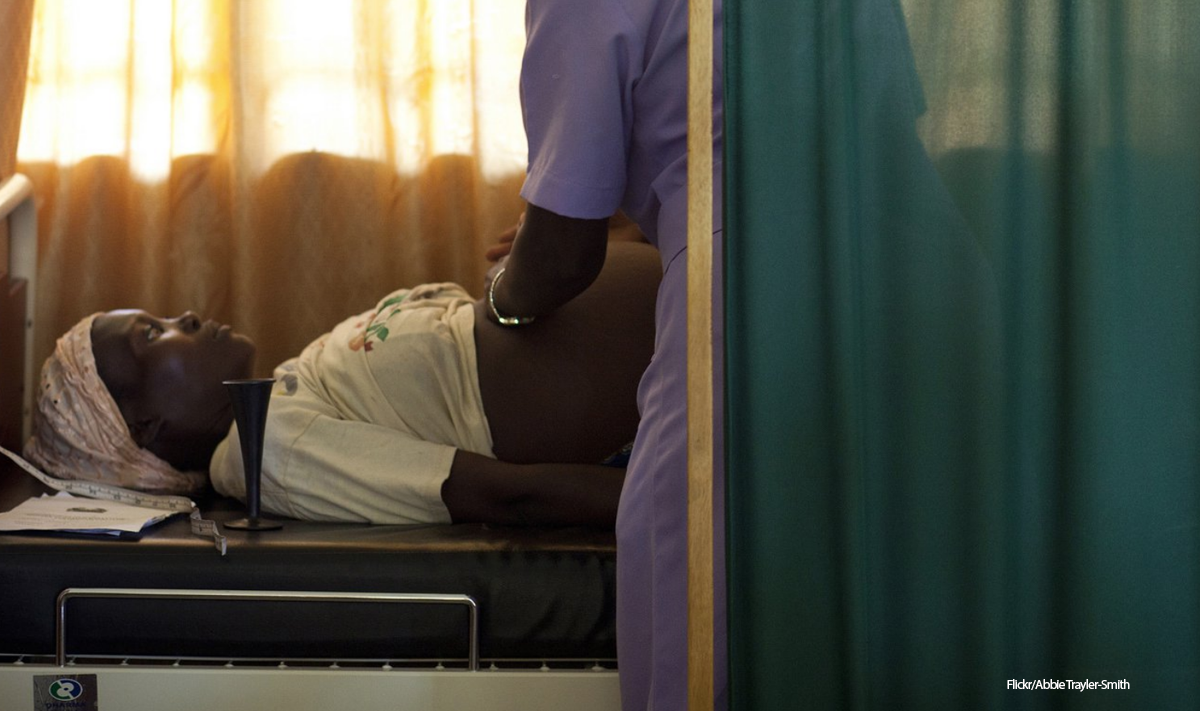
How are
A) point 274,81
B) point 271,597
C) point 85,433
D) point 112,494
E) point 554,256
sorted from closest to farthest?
point 554,256
point 271,597
point 112,494
point 85,433
point 274,81

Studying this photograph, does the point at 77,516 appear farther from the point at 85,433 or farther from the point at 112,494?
the point at 85,433

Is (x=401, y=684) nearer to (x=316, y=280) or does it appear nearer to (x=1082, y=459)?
(x=1082, y=459)

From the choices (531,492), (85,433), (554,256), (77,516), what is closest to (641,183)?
(554,256)

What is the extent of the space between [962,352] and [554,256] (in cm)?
48

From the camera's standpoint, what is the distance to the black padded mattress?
4.74 feet

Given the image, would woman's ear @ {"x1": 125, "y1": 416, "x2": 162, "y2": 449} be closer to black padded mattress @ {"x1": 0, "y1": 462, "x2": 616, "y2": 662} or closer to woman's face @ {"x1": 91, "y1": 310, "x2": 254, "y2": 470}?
woman's face @ {"x1": 91, "y1": 310, "x2": 254, "y2": 470}

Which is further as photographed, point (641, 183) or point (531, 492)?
point (531, 492)

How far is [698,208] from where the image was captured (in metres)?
0.74

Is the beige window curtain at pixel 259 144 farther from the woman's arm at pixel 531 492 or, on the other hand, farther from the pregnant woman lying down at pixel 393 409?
the woman's arm at pixel 531 492

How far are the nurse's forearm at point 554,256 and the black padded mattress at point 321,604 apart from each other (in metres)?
0.43

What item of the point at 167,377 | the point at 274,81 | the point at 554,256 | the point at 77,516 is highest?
the point at 274,81

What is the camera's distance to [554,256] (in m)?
1.10

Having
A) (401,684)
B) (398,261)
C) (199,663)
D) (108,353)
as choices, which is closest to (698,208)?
(401,684)

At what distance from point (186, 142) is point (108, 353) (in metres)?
0.72
